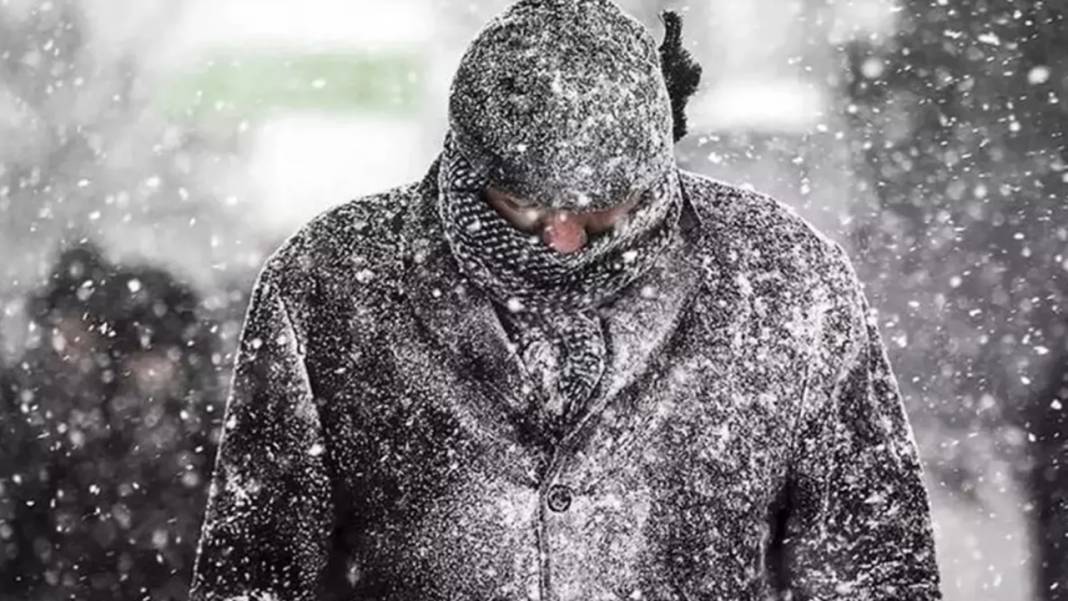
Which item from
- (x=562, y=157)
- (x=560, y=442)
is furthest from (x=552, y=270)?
(x=560, y=442)

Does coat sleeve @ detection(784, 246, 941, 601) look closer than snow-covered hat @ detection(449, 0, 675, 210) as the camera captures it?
No

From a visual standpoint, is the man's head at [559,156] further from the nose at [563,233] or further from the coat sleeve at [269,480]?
the coat sleeve at [269,480]

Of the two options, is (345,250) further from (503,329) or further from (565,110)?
(565,110)

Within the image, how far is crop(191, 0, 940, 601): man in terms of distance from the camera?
7.44 ft

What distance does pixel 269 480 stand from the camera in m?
2.31

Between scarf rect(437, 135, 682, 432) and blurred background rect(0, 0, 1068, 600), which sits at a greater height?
scarf rect(437, 135, 682, 432)

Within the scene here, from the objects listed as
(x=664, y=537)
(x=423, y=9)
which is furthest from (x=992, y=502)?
(x=664, y=537)

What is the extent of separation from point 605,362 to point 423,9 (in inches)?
138

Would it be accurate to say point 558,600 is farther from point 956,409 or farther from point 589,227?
point 956,409

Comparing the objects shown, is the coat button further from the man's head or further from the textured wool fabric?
the man's head

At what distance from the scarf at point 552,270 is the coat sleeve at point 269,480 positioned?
0.96 ft

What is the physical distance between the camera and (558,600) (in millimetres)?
2275

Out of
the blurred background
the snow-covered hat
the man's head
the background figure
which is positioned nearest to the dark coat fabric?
the man's head

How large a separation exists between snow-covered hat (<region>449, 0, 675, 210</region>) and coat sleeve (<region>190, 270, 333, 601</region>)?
417 mm
